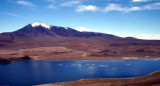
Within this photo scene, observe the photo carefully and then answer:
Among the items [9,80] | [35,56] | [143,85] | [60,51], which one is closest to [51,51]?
[60,51]

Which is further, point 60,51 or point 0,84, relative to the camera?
point 60,51

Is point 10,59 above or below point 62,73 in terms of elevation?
above

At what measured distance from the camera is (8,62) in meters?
104

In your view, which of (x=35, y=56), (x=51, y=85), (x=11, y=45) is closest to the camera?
(x=51, y=85)

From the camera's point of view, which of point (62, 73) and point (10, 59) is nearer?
point (62, 73)

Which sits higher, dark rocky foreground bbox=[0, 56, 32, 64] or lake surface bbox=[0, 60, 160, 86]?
dark rocky foreground bbox=[0, 56, 32, 64]

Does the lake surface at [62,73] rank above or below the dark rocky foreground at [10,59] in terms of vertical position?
below

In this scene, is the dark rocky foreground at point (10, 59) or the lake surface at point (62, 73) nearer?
the lake surface at point (62, 73)

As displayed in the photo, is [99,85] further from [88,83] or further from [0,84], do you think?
[0,84]

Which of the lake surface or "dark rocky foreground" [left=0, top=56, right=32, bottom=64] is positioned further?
"dark rocky foreground" [left=0, top=56, right=32, bottom=64]

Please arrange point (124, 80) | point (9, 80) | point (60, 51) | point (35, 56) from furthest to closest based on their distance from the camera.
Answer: point (60, 51), point (35, 56), point (9, 80), point (124, 80)

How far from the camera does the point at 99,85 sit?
47312 millimetres

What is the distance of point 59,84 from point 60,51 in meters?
93.2

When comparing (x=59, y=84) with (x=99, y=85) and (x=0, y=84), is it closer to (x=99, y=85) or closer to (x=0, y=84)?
(x=99, y=85)
